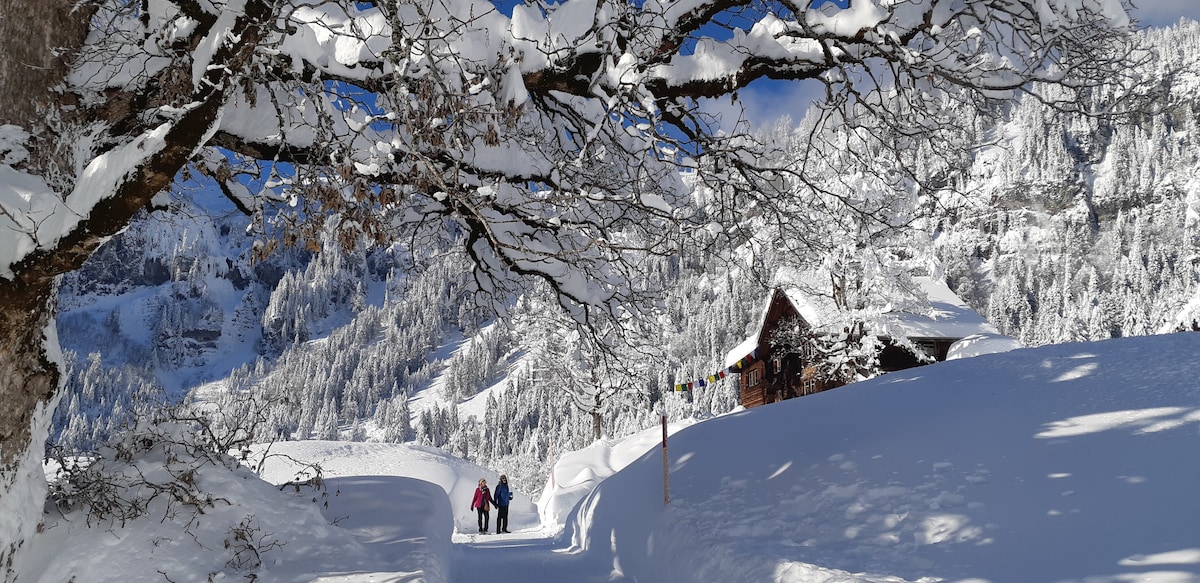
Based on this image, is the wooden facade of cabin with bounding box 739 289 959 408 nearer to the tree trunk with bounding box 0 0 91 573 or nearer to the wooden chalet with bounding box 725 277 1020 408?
the wooden chalet with bounding box 725 277 1020 408

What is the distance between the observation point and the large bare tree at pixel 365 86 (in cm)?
367

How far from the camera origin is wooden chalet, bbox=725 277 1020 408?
22.3 metres

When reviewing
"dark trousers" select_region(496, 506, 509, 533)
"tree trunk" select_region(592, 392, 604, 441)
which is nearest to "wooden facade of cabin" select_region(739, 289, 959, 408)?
"tree trunk" select_region(592, 392, 604, 441)

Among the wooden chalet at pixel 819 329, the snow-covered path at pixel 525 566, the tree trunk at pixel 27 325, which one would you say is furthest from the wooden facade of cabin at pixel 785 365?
the tree trunk at pixel 27 325

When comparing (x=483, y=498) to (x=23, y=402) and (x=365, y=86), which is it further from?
→ (x=365, y=86)

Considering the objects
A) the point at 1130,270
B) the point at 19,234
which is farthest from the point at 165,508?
the point at 1130,270

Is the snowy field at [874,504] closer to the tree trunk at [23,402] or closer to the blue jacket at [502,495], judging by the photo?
the tree trunk at [23,402]

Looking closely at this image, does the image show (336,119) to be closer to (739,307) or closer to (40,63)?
(40,63)

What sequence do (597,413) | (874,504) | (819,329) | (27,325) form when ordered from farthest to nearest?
(597,413)
(819,329)
(874,504)
(27,325)

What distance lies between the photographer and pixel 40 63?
4.31 metres

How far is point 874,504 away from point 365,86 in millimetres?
5218

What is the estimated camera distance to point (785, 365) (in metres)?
29.8

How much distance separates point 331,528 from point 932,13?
21.4 feet

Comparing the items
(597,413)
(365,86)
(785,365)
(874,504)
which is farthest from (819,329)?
(365,86)
